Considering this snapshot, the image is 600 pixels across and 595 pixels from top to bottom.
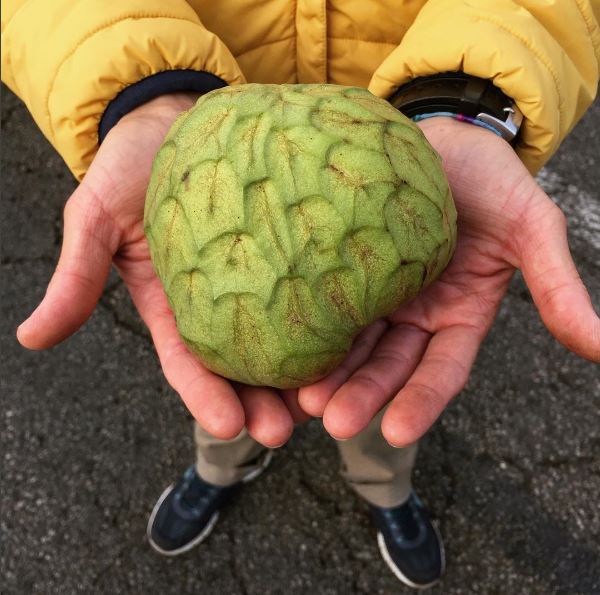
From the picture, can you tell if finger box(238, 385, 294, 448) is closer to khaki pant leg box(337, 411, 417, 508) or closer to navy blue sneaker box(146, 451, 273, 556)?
khaki pant leg box(337, 411, 417, 508)

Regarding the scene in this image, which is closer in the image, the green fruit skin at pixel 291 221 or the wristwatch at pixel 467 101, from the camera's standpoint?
the green fruit skin at pixel 291 221

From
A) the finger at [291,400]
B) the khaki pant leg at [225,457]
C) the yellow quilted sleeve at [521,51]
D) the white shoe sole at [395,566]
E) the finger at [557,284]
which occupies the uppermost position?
the yellow quilted sleeve at [521,51]

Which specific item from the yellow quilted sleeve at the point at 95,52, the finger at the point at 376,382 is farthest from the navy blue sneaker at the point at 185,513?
the yellow quilted sleeve at the point at 95,52

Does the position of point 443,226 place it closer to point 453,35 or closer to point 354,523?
point 453,35

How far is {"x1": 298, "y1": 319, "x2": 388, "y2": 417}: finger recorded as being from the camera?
124cm

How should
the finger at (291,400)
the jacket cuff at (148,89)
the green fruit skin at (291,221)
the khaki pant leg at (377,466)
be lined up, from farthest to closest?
the khaki pant leg at (377,466), the jacket cuff at (148,89), the finger at (291,400), the green fruit skin at (291,221)

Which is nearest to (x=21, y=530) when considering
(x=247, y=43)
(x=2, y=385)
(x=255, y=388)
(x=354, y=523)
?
(x=2, y=385)

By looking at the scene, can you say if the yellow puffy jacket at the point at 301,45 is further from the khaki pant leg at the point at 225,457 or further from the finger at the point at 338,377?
the khaki pant leg at the point at 225,457

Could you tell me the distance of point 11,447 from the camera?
2066 millimetres

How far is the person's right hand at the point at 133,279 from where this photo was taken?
3.89 feet

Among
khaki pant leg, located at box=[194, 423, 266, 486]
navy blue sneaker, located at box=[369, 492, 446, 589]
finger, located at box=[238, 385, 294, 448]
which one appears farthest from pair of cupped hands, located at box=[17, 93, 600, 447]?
navy blue sneaker, located at box=[369, 492, 446, 589]

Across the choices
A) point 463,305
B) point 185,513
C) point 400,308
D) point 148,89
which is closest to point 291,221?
point 400,308

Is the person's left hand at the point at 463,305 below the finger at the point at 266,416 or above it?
above

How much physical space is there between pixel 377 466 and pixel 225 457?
0.40 m
